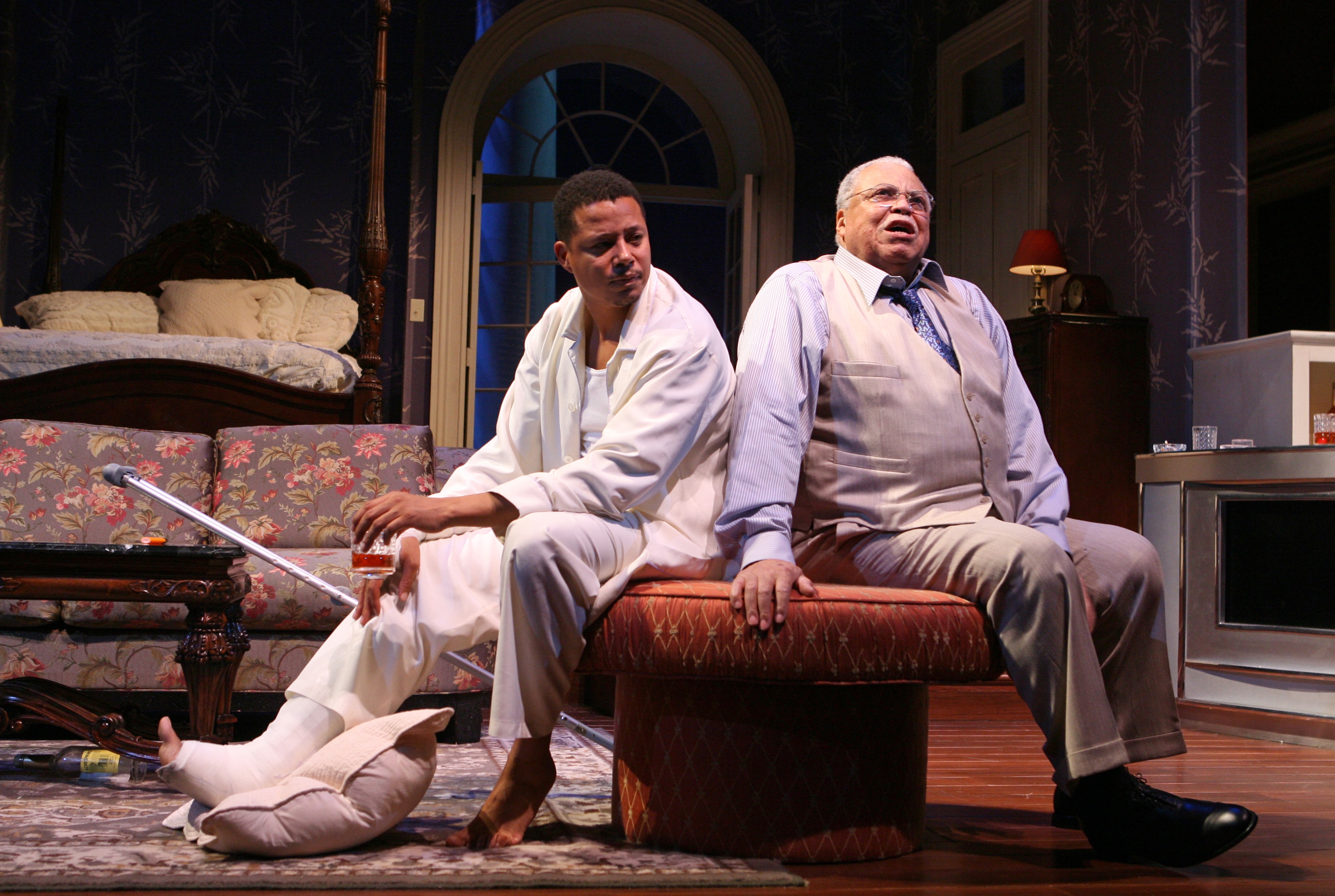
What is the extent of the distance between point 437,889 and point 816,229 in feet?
18.1

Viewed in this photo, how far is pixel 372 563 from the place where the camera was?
185 centimetres

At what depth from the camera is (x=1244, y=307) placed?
4875 millimetres

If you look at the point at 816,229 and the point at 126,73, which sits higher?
the point at 126,73

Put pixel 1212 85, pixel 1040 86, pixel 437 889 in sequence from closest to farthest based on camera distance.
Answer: pixel 437 889
pixel 1212 85
pixel 1040 86

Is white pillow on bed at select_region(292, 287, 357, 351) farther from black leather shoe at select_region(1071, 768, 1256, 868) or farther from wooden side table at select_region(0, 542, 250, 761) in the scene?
black leather shoe at select_region(1071, 768, 1256, 868)

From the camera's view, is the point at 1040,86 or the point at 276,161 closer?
the point at 1040,86

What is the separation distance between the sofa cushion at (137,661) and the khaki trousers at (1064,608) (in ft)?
4.80

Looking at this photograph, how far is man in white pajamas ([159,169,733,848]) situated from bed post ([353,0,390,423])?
2890 mm

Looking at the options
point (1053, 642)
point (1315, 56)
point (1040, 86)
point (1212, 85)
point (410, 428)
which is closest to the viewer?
point (1053, 642)

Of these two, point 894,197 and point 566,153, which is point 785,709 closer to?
point 894,197

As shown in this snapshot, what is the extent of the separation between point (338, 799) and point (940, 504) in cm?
110

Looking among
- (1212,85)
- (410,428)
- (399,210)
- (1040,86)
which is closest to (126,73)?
(399,210)

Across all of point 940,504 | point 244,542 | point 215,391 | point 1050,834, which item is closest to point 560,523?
point 940,504

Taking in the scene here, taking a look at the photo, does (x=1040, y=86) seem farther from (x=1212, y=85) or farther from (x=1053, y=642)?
(x=1053, y=642)
